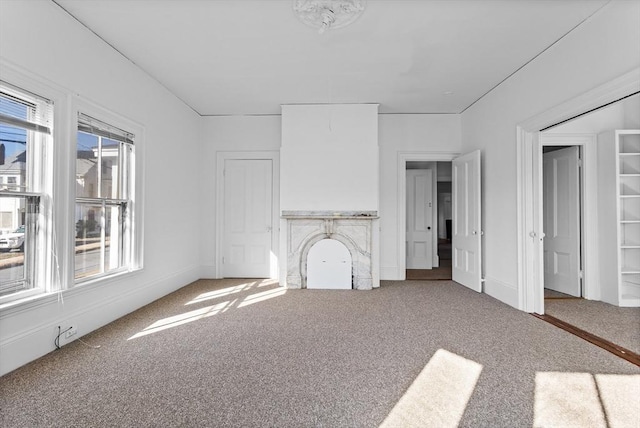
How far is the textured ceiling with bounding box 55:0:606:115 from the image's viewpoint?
267 centimetres

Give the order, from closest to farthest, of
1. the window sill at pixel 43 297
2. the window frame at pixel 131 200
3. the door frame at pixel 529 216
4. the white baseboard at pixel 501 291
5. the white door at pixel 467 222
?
the window sill at pixel 43 297, the window frame at pixel 131 200, the door frame at pixel 529 216, the white baseboard at pixel 501 291, the white door at pixel 467 222

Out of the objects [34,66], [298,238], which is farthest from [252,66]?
[298,238]

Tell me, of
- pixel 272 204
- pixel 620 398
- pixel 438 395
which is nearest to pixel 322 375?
pixel 438 395

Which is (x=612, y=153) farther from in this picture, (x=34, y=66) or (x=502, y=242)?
(x=34, y=66)

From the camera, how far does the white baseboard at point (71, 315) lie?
225 centimetres

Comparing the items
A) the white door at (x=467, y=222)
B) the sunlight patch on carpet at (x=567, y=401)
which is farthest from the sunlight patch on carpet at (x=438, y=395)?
the white door at (x=467, y=222)

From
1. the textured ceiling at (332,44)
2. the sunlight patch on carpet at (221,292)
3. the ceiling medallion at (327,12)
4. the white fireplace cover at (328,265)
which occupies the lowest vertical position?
the sunlight patch on carpet at (221,292)

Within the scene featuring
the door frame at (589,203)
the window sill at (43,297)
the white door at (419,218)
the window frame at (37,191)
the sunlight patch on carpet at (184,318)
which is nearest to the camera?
the window sill at (43,297)

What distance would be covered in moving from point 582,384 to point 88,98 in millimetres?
4678

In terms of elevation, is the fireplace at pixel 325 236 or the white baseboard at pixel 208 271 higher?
the fireplace at pixel 325 236

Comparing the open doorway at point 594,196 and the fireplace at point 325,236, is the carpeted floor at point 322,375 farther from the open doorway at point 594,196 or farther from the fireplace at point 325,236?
the open doorway at point 594,196

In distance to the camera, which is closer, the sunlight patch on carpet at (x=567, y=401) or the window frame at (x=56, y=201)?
the sunlight patch on carpet at (x=567, y=401)

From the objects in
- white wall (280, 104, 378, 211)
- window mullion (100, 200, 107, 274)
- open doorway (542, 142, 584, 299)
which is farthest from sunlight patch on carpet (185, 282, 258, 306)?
open doorway (542, 142, 584, 299)

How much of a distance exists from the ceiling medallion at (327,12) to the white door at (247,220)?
116 inches
